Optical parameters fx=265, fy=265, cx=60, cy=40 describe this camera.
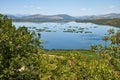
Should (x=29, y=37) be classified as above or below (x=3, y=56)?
above

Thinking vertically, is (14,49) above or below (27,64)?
above

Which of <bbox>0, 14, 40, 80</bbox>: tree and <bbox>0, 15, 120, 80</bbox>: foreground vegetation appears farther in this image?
<bbox>0, 15, 120, 80</bbox>: foreground vegetation

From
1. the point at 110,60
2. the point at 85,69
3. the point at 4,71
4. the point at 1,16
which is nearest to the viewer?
the point at 4,71

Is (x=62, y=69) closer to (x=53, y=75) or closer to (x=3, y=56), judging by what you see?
(x=53, y=75)

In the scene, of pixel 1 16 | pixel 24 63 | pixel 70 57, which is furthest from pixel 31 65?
pixel 70 57

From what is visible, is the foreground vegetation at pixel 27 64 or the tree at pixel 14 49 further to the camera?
the foreground vegetation at pixel 27 64

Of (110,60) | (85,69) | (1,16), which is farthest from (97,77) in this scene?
(110,60)

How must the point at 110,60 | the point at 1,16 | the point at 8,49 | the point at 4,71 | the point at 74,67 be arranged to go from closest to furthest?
the point at 4,71 < the point at 8,49 < the point at 1,16 < the point at 74,67 < the point at 110,60

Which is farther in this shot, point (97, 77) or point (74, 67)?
point (74, 67)

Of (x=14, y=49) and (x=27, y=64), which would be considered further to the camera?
(x=27, y=64)

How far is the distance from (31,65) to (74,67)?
868 centimetres

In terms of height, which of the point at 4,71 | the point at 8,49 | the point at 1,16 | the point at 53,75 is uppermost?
the point at 1,16

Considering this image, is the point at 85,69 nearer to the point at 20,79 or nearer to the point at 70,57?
A: the point at 70,57

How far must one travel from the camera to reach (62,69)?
A: 32750 millimetres
